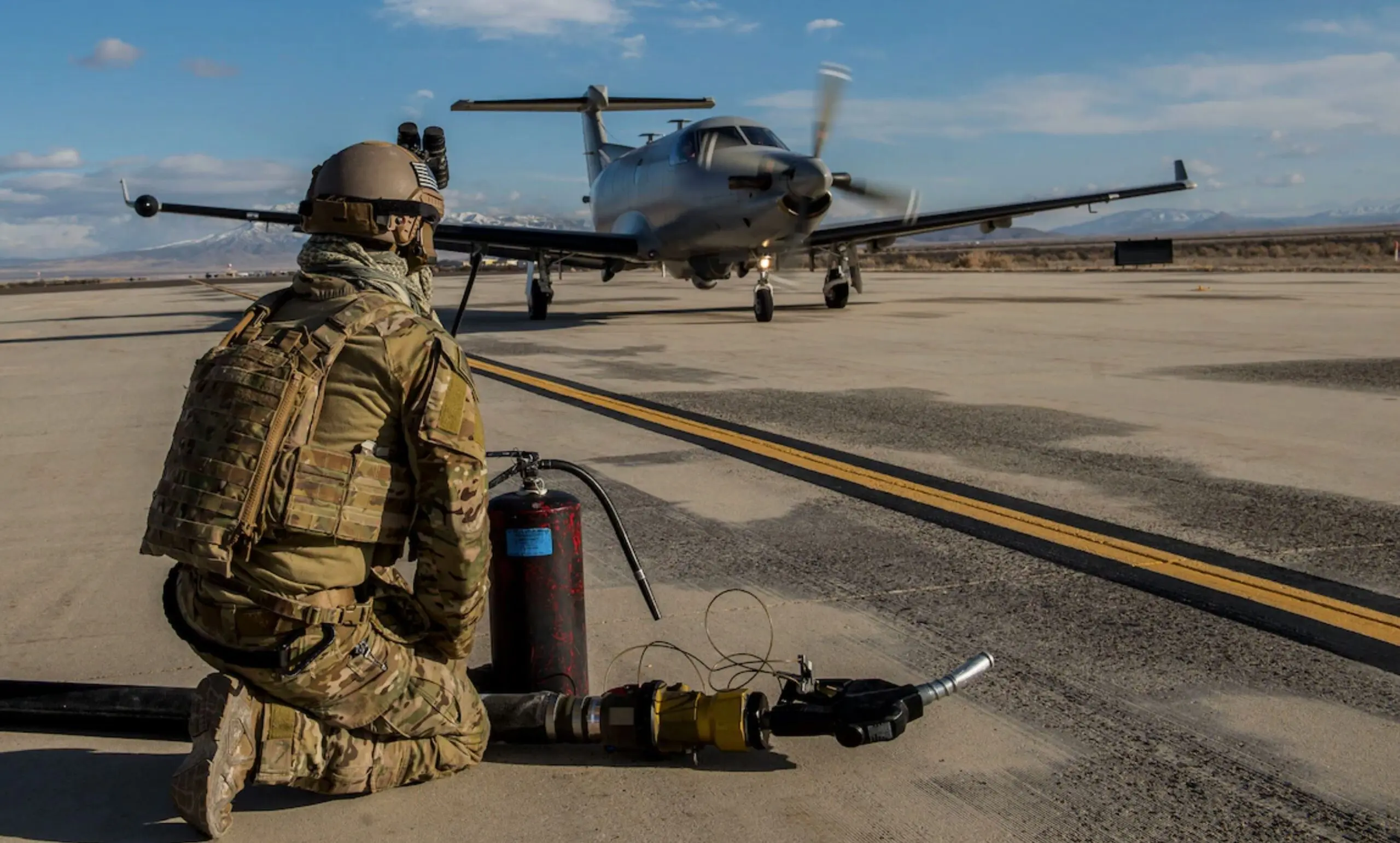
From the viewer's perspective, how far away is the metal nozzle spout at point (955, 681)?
3816 millimetres

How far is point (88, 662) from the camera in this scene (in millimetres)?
4699

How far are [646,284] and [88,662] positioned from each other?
1684 inches

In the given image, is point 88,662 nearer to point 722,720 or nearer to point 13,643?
point 13,643

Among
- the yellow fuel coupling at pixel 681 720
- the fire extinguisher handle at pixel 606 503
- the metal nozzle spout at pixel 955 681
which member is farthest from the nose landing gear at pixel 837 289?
the yellow fuel coupling at pixel 681 720

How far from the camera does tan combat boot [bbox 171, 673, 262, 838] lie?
3.21 m

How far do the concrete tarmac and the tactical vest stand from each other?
0.87 meters

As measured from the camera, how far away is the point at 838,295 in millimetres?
24750

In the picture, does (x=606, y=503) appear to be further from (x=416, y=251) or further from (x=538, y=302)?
(x=538, y=302)

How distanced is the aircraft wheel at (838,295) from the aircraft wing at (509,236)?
411 centimetres

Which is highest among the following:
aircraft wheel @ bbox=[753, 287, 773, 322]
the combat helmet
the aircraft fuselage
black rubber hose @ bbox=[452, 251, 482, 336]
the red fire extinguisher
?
the aircraft fuselage

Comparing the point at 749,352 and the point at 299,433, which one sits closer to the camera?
the point at 299,433

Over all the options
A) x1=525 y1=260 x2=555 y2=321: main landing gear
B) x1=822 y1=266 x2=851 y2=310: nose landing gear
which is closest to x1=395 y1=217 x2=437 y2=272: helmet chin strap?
x1=525 y1=260 x2=555 y2=321: main landing gear

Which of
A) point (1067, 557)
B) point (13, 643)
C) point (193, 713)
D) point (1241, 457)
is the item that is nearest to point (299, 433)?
point (193, 713)

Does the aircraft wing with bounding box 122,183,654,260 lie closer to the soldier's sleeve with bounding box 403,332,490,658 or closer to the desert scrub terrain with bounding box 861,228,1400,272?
the soldier's sleeve with bounding box 403,332,490,658
